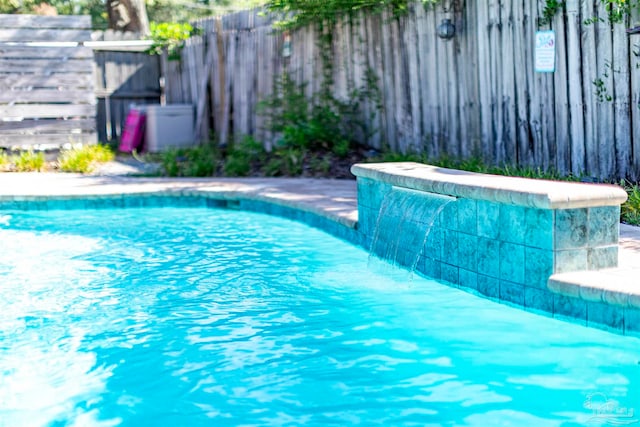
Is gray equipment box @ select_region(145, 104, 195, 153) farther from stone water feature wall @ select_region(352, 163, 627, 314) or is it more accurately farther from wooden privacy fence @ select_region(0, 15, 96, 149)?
stone water feature wall @ select_region(352, 163, 627, 314)

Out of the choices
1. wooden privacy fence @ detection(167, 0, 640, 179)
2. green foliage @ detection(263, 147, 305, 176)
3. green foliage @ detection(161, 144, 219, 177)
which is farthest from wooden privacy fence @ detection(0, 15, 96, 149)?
green foliage @ detection(263, 147, 305, 176)

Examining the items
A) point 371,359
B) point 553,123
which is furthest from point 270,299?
point 553,123

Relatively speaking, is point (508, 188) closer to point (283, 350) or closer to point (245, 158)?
point (283, 350)

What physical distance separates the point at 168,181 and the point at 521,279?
6.34m

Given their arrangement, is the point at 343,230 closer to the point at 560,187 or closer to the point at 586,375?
the point at 560,187

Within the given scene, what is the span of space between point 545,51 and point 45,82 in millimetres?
7745

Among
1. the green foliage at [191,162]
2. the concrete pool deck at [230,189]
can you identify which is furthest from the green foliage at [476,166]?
the green foliage at [191,162]

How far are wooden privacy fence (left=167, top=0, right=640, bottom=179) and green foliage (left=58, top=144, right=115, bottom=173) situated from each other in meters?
1.97

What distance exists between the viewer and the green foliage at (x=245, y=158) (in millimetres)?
10922

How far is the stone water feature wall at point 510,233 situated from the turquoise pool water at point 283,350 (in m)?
0.14

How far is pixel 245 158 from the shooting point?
36.8ft

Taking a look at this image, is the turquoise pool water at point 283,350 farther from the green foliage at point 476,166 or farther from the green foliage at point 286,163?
the green foliage at point 286,163

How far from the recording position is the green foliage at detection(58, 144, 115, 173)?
11.6 meters

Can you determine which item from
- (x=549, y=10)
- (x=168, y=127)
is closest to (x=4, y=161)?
(x=168, y=127)
